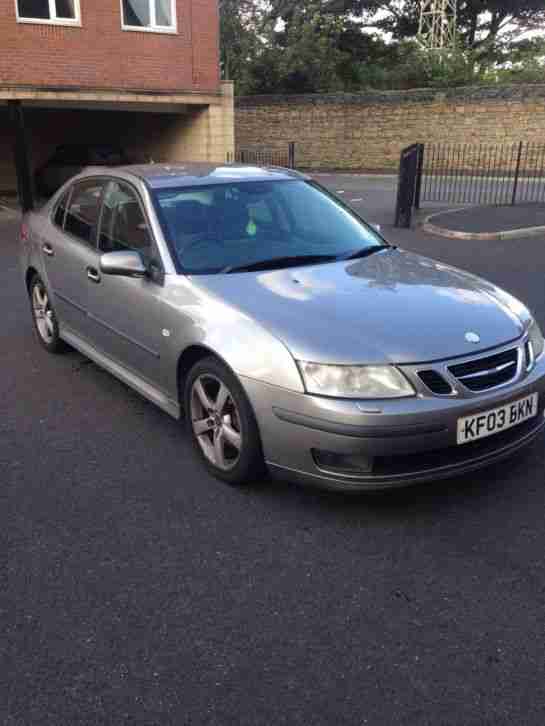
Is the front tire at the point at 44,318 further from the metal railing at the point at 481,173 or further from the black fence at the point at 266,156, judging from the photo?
the black fence at the point at 266,156

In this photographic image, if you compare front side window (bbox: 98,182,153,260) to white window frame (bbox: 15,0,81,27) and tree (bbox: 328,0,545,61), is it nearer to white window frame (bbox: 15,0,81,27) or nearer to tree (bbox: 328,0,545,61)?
white window frame (bbox: 15,0,81,27)

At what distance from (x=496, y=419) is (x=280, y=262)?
162 cm

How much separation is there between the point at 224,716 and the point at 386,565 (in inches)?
42.3

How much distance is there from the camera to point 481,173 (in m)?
25.1

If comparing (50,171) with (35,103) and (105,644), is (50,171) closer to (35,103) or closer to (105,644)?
(35,103)

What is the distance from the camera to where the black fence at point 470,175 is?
13914 mm

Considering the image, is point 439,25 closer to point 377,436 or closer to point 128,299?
point 128,299

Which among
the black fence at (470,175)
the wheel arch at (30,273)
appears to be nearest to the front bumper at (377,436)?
the wheel arch at (30,273)

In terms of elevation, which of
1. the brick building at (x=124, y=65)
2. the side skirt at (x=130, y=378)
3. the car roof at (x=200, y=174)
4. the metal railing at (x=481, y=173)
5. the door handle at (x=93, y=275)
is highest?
the brick building at (x=124, y=65)

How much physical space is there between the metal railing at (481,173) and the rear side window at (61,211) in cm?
1400

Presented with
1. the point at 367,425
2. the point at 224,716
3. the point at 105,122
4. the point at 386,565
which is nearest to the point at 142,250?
the point at 367,425

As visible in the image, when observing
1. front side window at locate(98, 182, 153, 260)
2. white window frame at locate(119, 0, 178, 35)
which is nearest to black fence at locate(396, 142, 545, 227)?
white window frame at locate(119, 0, 178, 35)

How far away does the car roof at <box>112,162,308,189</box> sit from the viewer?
4.77m

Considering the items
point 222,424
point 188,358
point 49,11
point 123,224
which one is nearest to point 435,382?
point 222,424
